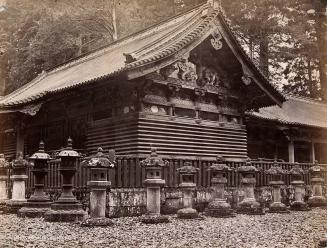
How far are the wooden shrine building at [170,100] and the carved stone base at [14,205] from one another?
3.87m

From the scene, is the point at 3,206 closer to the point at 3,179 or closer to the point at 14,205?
the point at 14,205

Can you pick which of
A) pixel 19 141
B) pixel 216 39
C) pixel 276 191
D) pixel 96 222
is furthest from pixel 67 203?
pixel 19 141

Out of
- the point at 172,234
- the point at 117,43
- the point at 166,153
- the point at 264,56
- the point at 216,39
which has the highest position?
the point at 264,56

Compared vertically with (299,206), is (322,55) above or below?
above

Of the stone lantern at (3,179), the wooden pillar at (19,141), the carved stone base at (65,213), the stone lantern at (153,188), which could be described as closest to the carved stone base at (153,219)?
the stone lantern at (153,188)

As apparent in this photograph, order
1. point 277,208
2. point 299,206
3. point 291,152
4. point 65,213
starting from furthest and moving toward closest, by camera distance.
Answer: point 291,152, point 299,206, point 277,208, point 65,213

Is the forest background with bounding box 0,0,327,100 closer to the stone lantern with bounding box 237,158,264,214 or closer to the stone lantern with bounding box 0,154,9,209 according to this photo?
the stone lantern with bounding box 0,154,9,209

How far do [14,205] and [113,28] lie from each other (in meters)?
23.7

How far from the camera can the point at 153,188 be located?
10836mm

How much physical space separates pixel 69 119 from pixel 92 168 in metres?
8.88

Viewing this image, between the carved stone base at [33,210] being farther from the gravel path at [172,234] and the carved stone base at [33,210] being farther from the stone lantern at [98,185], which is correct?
the stone lantern at [98,185]

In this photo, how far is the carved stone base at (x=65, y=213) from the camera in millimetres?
10453

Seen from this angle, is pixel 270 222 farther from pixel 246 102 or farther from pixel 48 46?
pixel 48 46

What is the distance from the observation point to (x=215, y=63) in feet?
58.2
